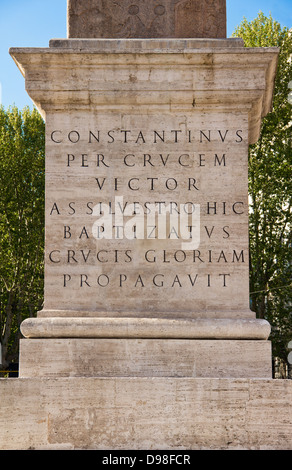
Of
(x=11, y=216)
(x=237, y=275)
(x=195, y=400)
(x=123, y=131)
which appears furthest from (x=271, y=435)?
(x=11, y=216)

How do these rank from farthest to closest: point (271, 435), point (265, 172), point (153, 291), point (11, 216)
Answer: point (11, 216) → point (265, 172) → point (153, 291) → point (271, 435)

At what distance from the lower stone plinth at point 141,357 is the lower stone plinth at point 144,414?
254 mm

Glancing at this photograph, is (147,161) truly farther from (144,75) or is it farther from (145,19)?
(145,19)

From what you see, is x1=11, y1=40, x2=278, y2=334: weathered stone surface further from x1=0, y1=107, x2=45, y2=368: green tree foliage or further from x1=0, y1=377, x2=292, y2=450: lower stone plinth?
x1=0, y1=107, x2=45, y2=368: green tree foliage

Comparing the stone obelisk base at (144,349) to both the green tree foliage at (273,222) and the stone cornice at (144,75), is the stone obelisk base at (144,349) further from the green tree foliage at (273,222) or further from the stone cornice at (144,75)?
the green tree foliage at (273,222)

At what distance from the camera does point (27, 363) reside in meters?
5.82

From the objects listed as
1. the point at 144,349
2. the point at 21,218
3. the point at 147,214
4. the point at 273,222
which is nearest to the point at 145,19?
the point at 147,214

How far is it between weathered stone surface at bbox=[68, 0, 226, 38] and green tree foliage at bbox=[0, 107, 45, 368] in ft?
55.7

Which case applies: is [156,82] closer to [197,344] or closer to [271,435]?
[197,344]

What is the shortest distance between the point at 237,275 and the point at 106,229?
1238mm

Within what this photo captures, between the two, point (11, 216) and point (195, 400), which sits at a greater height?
point (11, 216)

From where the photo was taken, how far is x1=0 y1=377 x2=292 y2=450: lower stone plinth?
5441 mm

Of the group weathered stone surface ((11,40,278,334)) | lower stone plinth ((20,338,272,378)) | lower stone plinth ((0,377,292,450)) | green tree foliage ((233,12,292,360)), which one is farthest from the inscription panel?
green tree foliage ((233,12,292,360))

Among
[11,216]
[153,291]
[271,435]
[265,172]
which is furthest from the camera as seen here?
[11,216]
